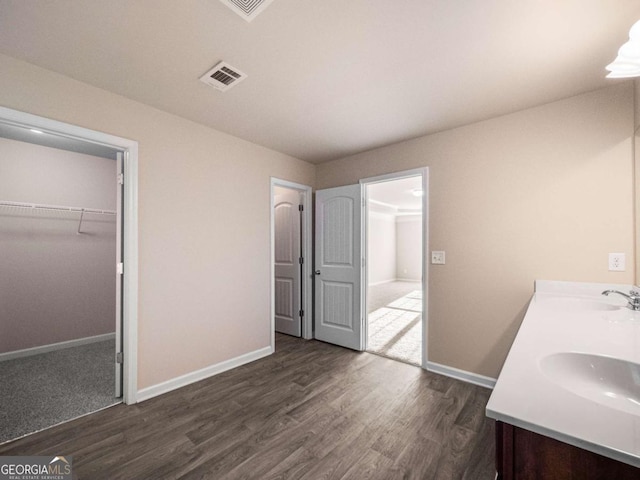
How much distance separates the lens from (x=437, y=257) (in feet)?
9.30

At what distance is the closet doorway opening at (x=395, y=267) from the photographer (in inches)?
133

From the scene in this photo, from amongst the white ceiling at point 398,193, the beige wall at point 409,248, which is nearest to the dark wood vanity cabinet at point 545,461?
the white ceiling at point 398,193

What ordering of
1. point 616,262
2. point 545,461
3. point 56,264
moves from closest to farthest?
point 545,461 < point 616,262 < point 56,264

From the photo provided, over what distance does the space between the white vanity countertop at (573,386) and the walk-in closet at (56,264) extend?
9.98ft

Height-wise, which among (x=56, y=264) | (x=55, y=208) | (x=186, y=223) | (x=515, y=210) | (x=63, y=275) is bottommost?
(x=63, y=275)

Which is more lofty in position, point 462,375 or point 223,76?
point 223,76

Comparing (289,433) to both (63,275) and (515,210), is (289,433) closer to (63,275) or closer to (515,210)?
(515,210)

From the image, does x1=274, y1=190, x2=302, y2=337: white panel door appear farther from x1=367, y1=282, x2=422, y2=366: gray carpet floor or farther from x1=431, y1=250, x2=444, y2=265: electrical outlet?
x1=431, y1=250, x2=444, y2=265: electrical outlet

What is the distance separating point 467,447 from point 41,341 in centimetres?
452

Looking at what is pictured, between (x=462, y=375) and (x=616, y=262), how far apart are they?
1.54 meters

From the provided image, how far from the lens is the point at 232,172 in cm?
294

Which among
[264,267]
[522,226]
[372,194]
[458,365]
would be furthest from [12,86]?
[372,194]

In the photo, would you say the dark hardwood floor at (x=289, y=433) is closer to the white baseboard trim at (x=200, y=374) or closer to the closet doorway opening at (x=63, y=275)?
the white baseboard trim at (x=200, y=374)

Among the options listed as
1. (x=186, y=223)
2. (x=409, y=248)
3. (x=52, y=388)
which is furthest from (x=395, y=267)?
(x=52, y=388)
